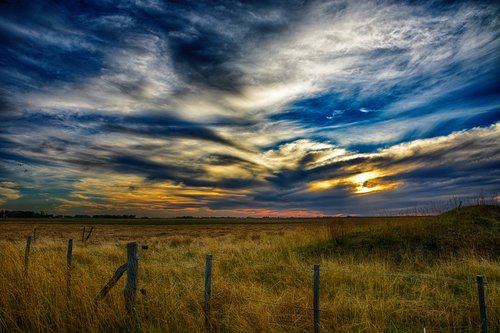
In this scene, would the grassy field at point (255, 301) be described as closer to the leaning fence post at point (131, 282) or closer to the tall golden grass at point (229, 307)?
the tall golden grass at point (229, 307)

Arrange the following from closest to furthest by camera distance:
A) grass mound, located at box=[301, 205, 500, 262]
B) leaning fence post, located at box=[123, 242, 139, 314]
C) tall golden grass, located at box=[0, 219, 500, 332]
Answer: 1. tall golden grass, located at box=[0, 219, 500, 332]
2. leaning fence post, located at box=[123, 242, 139, 314]
3. grass mound, located at box=[301, 205, 500, 262]

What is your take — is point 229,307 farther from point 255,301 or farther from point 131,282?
point 131,282

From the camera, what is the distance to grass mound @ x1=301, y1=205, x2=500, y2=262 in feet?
44.1

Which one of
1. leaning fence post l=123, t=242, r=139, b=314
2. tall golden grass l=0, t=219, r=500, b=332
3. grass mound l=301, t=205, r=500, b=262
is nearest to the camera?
tall golden grass l=0, t=219, r=500, b=332

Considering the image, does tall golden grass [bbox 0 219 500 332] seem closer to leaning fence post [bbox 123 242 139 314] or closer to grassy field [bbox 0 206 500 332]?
grassy field [bbox 0 206 500 332]

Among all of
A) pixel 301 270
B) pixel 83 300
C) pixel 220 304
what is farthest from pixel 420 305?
pixel 83 300

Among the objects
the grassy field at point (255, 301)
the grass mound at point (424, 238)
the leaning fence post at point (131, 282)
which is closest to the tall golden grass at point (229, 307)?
the grassy field at point (255, 301)

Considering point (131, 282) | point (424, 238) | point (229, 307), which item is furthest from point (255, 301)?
point (424, 238)

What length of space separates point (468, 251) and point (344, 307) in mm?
9392

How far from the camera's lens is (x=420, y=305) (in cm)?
726

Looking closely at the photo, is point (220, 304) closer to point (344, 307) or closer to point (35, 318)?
point (344, 307)

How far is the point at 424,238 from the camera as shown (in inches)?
566

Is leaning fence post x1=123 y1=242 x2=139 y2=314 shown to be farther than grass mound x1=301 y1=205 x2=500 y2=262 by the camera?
No

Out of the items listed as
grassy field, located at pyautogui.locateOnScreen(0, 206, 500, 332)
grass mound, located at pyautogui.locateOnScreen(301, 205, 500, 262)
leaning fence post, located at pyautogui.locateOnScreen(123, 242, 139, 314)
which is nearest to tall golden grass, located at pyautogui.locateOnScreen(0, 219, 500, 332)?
grassy field, located at pyautogui.locateOnScreen(0, 206, 500, 332)
